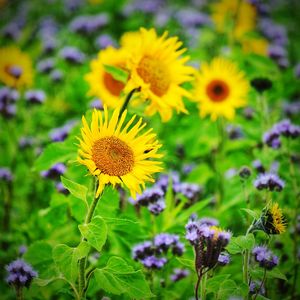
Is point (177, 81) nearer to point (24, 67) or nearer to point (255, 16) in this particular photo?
point (24, 67)

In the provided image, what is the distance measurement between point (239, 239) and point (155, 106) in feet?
2.85

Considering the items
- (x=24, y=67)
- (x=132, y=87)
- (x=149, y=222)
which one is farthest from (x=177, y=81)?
(x=24, y=67)

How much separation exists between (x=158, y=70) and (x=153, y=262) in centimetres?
91

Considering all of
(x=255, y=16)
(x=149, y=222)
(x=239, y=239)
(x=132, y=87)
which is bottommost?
(x=239, y=239)

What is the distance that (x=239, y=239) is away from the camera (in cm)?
164

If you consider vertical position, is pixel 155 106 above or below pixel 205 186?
below

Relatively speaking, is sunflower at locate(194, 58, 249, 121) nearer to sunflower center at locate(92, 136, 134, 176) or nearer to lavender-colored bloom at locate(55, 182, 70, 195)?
lavender-colored bloom at locate(55, 182, 70, 195)

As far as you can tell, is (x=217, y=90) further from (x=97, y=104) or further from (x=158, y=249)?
(x=158, y=249)

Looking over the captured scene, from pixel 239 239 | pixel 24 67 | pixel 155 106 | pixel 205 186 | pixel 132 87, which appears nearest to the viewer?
pixel 239 239

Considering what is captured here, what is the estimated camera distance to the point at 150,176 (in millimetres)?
1748

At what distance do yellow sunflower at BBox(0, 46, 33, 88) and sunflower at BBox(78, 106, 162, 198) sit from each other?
2050mm

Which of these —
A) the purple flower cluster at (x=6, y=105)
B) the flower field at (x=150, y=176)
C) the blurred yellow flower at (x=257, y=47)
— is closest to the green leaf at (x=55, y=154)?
the flower field at (x=150, y=176)

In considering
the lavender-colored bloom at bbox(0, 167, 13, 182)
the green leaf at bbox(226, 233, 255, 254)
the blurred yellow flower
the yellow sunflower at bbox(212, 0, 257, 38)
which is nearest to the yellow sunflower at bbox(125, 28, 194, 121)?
the green leaf at bbox(226, 233, 255, 254)

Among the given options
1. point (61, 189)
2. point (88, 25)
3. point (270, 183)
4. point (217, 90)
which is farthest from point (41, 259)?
point (88, 25)
